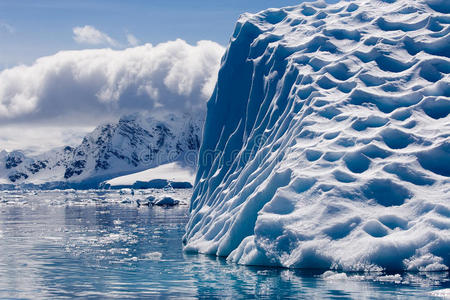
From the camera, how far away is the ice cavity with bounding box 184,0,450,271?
43.5ft

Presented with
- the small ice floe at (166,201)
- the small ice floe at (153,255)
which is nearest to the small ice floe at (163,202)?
the small ice floe at (166,201)

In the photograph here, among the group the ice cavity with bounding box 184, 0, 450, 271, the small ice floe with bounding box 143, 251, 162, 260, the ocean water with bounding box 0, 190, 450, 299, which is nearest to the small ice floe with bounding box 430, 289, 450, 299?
the ocean water with bounding box 0, 190, 450, 299

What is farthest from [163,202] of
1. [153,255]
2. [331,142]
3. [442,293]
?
[442,293]

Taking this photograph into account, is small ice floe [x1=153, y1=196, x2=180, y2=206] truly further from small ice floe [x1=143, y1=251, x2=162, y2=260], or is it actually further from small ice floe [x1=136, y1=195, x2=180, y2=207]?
small ice floe [x1=143, y1=251, x2=162, y2=260]

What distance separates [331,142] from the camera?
15.4 meters

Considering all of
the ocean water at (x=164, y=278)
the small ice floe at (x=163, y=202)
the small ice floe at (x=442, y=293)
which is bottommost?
the ocean water at (x=164, y=278)

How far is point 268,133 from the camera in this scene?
18734 mm

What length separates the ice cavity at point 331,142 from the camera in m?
13.2

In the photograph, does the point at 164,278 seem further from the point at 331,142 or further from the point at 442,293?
the point at 442,293

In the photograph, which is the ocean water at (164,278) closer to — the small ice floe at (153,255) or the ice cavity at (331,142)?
the small ice floe at (153,255)

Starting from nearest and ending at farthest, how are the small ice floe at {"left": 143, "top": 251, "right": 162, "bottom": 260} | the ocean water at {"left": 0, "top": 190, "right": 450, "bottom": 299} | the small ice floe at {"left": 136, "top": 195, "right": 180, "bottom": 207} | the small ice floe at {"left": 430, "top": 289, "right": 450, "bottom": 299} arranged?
the small ice floe at {"left": 430, "top": 289, "right": 450, "bottom": 299}, the ocean water at {"left": 0, "top": 190, "right": 450, "bottom": 299}, the small ice floe at {"left": 143, "top": 251, "right": 162, "bottom": 260}, the small ice floe at {"left": 136, "top": 195, "right": 180, "bottom": 207}

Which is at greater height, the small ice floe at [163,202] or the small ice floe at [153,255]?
the small ice floe at [163,202]

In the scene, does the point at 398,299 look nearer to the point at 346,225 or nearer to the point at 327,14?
the point at 346,225

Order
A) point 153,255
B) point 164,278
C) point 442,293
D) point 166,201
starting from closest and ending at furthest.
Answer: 1. point 442,293
2. point 164,278
3. point 153,255
4. point 166,201
